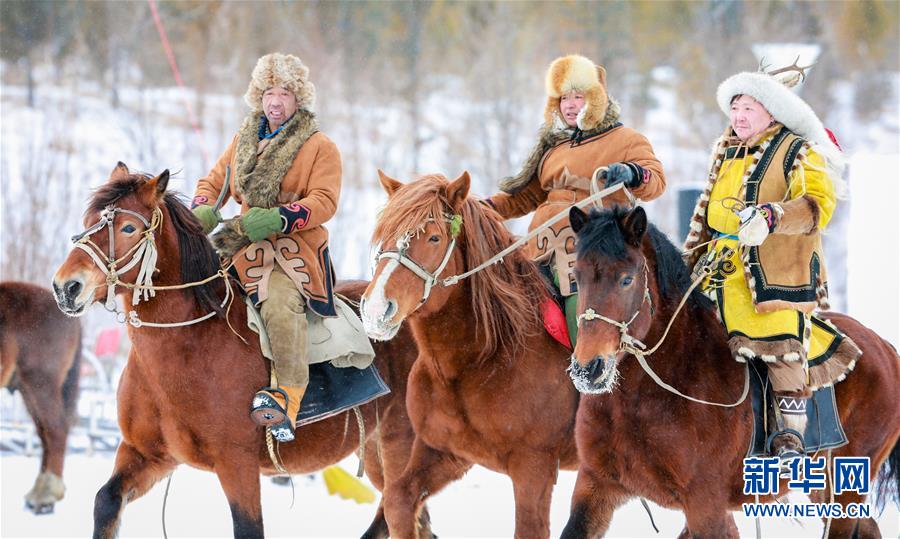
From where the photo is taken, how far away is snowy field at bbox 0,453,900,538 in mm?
7852

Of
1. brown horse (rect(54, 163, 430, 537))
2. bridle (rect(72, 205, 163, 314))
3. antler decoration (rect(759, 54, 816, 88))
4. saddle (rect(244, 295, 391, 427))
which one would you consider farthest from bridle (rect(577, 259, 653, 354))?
bridle (rect(72, 205, 163, 314))

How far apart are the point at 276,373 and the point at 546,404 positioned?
55.6 inches

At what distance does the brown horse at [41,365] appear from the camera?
355 inches

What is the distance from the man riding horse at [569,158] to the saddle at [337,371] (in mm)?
1090

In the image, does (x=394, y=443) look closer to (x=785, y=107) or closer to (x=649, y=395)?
(x=649, y=395)

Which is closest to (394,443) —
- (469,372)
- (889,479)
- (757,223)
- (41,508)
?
(469,372)

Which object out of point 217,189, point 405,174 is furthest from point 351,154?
point 217,189

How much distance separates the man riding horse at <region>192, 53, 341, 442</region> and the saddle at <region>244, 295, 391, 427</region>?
0.35 ft

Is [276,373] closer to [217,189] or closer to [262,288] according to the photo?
[262,288]

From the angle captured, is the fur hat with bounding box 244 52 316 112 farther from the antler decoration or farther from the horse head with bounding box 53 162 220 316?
the antler decoration

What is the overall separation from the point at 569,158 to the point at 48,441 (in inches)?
230

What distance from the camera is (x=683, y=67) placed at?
21.2m

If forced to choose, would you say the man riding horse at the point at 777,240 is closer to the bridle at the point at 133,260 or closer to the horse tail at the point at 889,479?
the horse tail at the point at 889,479

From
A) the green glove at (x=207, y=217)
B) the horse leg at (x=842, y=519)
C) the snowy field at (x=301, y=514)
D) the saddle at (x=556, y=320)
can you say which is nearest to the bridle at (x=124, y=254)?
the green glove at (x=207, y=217)
